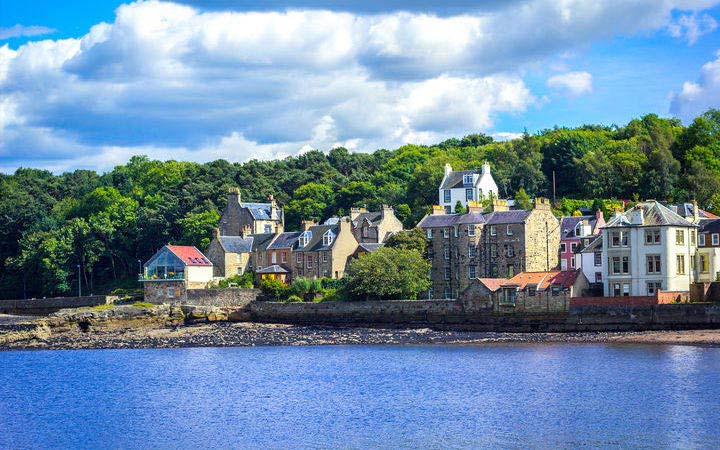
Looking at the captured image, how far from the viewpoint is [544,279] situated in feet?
205

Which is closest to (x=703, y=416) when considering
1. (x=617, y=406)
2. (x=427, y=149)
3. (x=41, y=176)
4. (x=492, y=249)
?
(x=617, y=406)

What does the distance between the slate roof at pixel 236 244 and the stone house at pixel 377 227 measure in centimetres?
959

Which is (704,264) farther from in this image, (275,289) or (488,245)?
(275,289)

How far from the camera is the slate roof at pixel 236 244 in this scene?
85.3 m

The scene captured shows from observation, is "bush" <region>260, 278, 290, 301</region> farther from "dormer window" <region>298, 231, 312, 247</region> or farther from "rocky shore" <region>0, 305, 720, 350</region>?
"dormer window" <region>298, 231, 312, 247</region>

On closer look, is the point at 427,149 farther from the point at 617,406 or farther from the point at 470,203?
the point at 617,406

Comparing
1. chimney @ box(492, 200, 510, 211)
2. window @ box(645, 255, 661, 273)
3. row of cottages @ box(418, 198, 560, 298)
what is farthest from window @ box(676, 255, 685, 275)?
chimney @ box(492, 200, 510, 211)

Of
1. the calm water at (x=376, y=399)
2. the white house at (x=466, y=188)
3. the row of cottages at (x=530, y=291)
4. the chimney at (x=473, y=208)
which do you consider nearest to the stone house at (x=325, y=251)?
the white house at (x=466, y=188)

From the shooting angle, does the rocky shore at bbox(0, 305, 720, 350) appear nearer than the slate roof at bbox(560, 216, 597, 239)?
Yes

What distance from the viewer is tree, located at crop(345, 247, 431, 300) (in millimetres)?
68562

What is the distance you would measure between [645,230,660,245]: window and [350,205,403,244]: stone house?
26013mm

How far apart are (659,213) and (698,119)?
36.7 metres

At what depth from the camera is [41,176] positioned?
528 feet

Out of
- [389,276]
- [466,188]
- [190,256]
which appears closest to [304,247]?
[190,256]
